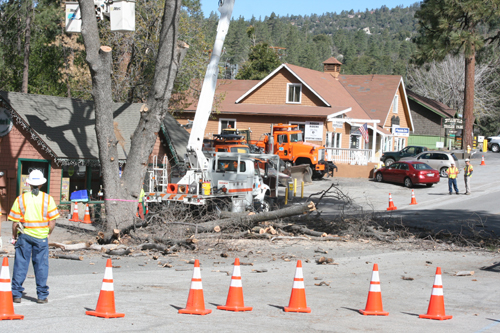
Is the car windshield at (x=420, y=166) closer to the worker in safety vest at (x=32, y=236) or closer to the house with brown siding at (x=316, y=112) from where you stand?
the house with brown siding at (x=316, y=112)

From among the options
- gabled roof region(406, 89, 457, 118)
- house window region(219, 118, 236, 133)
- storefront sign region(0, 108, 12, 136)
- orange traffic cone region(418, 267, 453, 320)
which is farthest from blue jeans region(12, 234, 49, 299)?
gabled roof region(406, 89, 457, 118)

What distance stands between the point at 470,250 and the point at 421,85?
58.0 meters

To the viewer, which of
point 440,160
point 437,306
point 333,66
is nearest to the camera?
point 437,306

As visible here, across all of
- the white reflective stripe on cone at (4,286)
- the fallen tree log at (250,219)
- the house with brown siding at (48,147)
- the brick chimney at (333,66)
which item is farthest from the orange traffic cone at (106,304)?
the brick chimney at (333,66)

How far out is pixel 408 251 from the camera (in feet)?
46.5

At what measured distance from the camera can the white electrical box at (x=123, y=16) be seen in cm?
1450

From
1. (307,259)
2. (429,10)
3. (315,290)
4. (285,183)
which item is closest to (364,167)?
(285,183)

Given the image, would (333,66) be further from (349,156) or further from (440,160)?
(440,160)

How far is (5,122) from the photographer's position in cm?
1964

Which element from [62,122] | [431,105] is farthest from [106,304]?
[431,105]

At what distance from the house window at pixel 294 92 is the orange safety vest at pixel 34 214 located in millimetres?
33023

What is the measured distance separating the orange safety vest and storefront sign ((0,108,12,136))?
12750 mm

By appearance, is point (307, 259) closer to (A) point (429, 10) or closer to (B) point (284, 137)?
(B) point (284, 137)

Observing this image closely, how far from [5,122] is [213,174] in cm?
751
